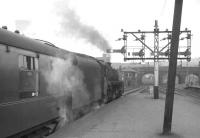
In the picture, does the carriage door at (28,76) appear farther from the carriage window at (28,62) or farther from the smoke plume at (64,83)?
the smoke plume at (64,83)

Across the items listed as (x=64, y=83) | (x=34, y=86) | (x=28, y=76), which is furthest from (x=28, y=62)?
(x=64, y=83)

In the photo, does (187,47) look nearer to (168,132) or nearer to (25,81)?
(168,132)

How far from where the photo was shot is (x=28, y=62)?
8016 mm

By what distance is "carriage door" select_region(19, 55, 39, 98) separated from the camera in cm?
760

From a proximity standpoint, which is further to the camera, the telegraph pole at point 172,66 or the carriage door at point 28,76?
the telegraph pole at point 172,66

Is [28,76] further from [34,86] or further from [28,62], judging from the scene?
[34,86]

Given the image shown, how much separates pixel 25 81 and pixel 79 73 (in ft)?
19.3

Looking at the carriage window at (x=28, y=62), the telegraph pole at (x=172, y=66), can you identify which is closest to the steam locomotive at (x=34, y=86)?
the carriage window at (x=28, y=62)

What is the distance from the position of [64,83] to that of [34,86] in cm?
291

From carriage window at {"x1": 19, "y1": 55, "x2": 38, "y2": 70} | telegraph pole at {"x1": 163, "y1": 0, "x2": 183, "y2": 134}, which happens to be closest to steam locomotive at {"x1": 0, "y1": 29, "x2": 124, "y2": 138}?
carriage window at {"x1": 19, "y1": 55, "x2": 38, "y2": 70}

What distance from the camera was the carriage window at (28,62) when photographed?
763cm

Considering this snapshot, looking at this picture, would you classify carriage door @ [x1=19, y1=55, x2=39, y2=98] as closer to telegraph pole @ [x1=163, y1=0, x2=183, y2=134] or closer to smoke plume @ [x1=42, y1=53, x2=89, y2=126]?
smoke plume @ [x1=42, y1=53, x2=89, y2=126]

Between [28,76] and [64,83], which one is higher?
[28,76]

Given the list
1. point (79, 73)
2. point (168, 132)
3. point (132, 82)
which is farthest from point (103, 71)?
point (132, 82)
